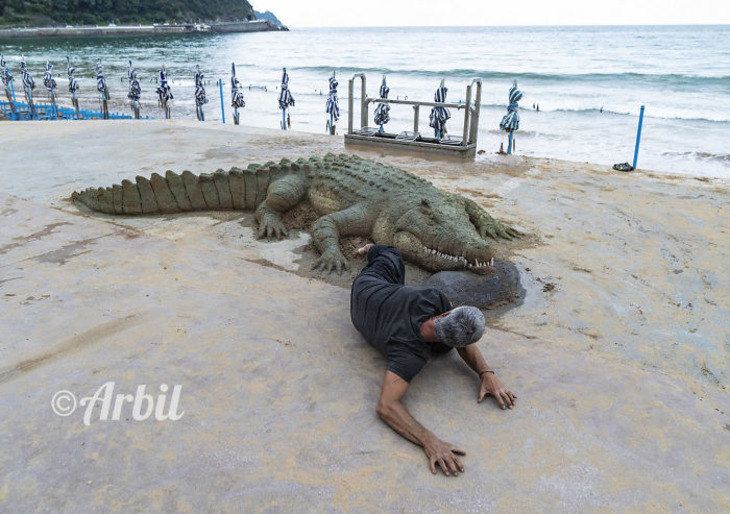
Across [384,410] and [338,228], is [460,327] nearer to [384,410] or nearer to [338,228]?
[384,410]

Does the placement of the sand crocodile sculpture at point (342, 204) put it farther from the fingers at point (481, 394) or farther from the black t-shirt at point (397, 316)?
the fingers at point (481, 394)

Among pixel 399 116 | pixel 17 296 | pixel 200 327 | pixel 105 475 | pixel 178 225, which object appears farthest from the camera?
pixel 399 116

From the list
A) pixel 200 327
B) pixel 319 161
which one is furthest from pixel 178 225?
pixel 200 327

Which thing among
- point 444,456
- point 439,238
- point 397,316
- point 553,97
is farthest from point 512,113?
point 553,97

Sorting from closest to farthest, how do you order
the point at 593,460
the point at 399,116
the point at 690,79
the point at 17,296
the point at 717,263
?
the point at 593,460
the point at 17,296
the point at 717,263
the point at 399,116
the point at 690,79

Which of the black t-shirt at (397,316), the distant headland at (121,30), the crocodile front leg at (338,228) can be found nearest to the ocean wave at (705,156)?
the crocodile front leg at (338,228)

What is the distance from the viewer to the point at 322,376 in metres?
2.87

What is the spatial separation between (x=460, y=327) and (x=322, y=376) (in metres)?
0.88

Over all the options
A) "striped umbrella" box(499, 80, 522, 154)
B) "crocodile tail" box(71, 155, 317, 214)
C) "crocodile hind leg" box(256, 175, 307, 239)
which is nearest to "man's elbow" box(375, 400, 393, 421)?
Result: "crocodile hind leg" box(256, 175, 307, 239)

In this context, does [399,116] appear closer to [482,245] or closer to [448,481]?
[482,245]

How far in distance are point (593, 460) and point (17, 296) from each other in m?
3.94

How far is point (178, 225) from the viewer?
19.0 ft

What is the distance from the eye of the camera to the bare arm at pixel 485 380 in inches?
105

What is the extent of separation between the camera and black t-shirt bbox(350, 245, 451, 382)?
2.66 m
